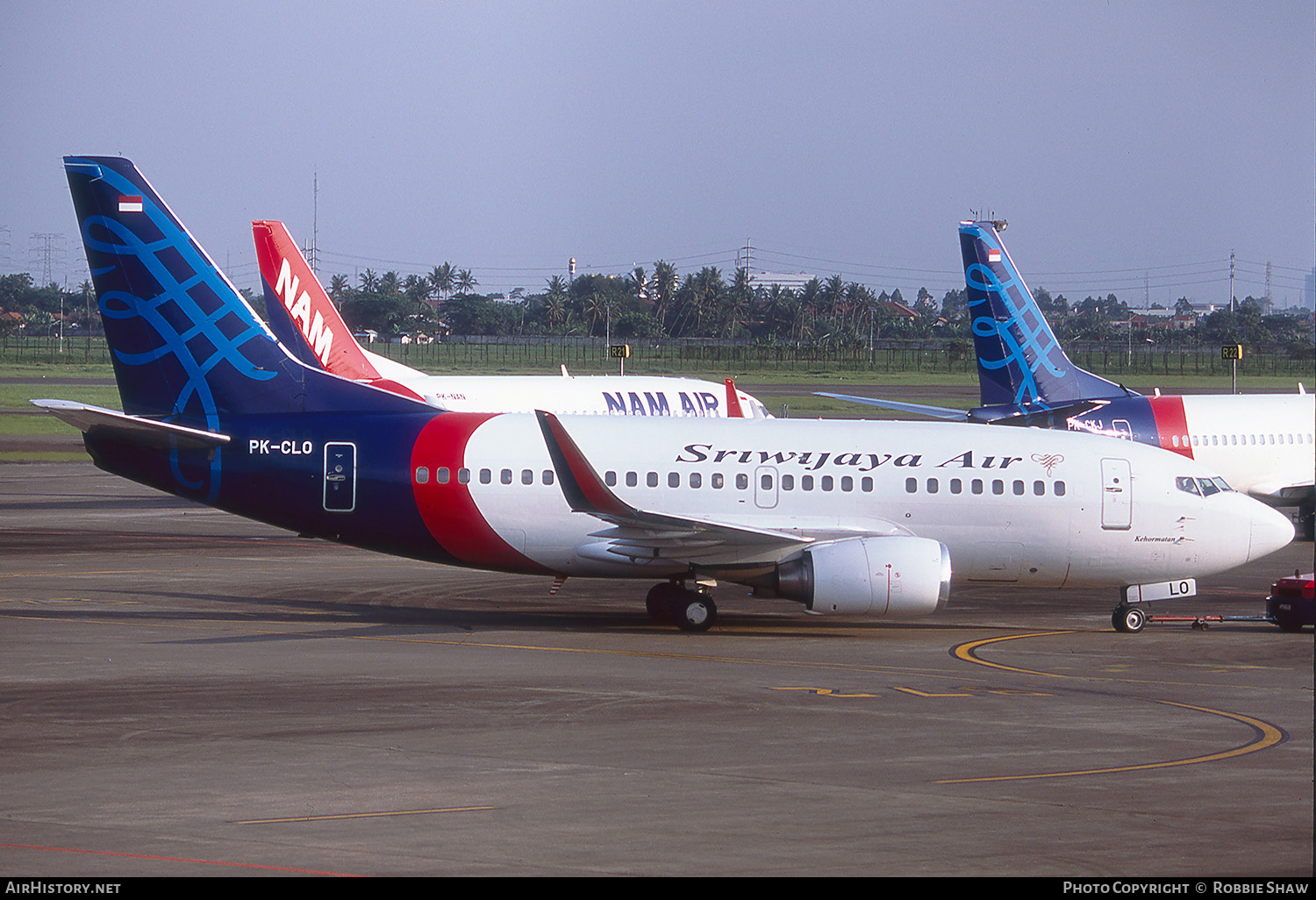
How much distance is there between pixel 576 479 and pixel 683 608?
326 centimetres

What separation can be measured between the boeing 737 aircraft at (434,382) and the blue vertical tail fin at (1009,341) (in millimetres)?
7498

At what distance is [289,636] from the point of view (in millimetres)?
23031

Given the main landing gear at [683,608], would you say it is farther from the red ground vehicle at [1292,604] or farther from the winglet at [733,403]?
the winglet at [733,403]

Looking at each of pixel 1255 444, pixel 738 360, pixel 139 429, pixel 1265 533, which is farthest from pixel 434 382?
pixel 738 360

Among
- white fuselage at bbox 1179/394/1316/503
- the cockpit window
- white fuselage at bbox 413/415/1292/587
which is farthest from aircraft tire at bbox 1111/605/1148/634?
white fuselage at bbox 1179/394/1316/503

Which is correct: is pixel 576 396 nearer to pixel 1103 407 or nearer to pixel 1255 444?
pixel 1103 407

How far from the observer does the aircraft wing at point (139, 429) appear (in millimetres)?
23250

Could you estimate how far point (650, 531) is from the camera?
78.0ft

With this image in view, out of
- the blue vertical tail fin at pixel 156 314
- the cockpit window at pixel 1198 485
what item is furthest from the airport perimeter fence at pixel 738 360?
the blue vertical tail fin at pixel 156 314

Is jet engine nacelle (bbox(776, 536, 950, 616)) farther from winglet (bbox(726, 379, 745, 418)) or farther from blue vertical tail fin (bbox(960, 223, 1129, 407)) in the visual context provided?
blue vertical tail fin (bbox(960, 223, 1129, 407))

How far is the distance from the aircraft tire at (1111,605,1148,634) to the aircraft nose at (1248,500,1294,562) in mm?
2491

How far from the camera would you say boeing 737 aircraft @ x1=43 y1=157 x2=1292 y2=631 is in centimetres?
2450
